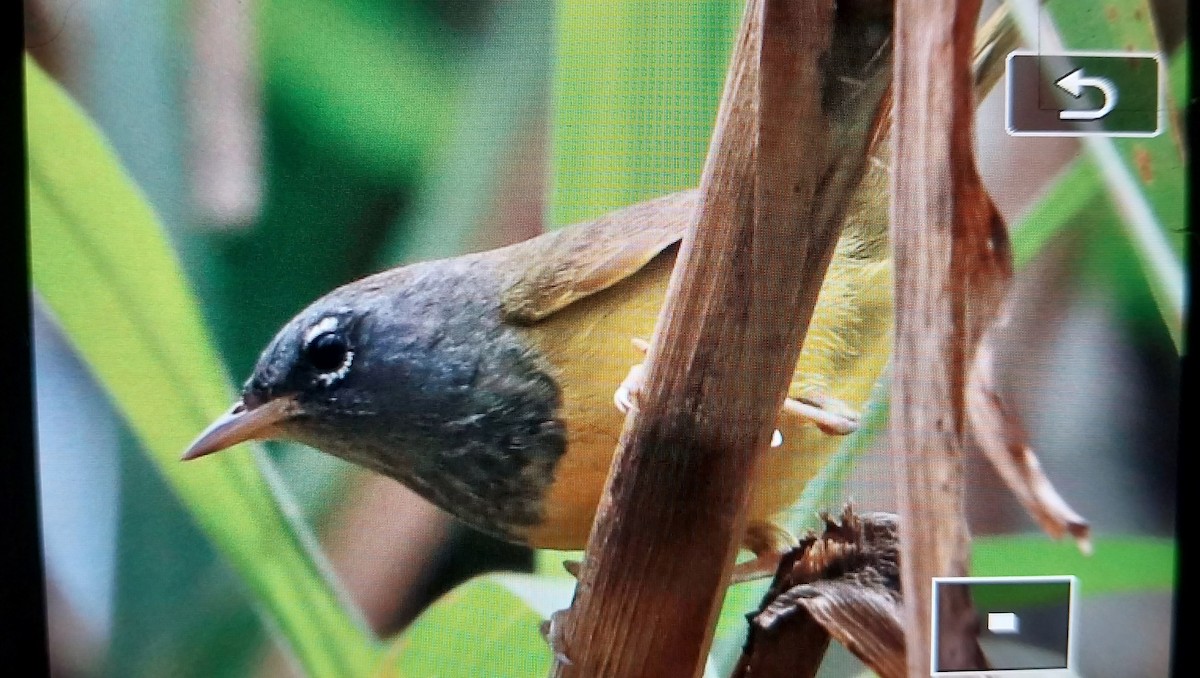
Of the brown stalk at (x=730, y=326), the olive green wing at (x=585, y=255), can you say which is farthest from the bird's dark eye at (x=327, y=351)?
the brown stalk at (x=730, y=326)

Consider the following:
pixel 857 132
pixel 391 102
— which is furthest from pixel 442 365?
pixel 857 132

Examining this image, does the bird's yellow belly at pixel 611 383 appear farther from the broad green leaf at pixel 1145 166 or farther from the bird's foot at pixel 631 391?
the broad green leaf at pixel 1145 166

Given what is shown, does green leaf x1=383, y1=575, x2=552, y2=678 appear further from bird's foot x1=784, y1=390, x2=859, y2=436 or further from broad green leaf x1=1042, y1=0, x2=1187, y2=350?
broad green leaf x1=1042, y1=0, x2=1187, y2=350

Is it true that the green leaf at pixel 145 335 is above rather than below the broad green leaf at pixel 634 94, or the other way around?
below

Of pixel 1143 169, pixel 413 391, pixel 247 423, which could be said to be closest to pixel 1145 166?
pixel 1143 169

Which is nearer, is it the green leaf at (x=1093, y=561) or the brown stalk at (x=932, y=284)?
the brown stalk at (x=932, y=284)

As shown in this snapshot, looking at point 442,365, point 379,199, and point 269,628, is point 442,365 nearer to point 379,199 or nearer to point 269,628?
point 379,199

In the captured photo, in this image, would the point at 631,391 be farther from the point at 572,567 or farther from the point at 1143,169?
the point at 1143,169
